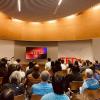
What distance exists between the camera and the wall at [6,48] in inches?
555

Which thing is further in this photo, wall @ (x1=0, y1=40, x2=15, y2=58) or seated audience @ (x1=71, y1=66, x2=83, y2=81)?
wall @ (x1=0, y1=40, x2=15, y2=58)

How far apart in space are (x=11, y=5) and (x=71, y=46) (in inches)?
230

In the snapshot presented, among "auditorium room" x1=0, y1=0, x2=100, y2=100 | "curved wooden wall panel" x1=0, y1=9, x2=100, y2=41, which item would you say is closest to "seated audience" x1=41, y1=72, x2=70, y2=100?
"auditorium room" x1=0, y1=0, x2=100, y2=100

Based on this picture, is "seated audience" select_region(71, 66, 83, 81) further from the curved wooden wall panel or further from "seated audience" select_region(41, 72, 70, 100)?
the curved wooden wall panel

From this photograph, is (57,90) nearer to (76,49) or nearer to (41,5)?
(41,5)

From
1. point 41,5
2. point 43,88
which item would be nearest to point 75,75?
point 43,88

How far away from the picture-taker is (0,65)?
7.75 m

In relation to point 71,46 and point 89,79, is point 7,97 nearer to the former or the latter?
point 89,79

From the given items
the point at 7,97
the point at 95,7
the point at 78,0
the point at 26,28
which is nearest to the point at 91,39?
the point at 95,7

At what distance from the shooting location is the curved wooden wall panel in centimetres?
1292

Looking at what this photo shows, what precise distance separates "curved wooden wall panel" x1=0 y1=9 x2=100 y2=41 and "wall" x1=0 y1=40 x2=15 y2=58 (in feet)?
1.36

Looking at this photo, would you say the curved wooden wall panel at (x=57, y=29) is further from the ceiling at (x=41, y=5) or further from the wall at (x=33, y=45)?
the ceiling at (x=41, y=5)

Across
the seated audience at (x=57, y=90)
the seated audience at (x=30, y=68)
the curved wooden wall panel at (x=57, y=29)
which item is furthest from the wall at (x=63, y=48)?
the seated audience at (x=57, y=90)

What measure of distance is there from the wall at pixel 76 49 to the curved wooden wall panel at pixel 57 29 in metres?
0.62
